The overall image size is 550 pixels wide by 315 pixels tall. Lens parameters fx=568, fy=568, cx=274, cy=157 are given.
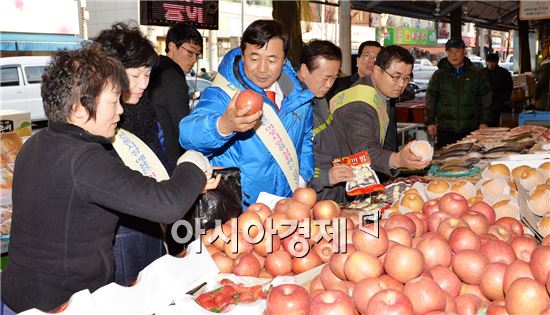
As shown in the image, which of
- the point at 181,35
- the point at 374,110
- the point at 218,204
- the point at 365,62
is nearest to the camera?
the point at 218,204

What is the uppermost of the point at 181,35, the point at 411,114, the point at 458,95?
the point at 181,35

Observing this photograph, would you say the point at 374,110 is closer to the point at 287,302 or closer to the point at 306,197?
the point at 306,197

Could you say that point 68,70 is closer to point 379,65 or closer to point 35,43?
point 379,65

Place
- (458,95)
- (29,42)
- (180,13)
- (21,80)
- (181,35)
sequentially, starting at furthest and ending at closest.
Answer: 1. (21,80)
2. (29,42)
3. (458,95)
4. (180,13)
5. (181,35)

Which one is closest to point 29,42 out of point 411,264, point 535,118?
point 535,118

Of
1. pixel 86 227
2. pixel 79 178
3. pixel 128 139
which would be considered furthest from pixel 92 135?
pixel 128 139

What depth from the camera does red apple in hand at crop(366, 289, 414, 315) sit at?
1367mm

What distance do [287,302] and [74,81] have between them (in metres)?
0.89

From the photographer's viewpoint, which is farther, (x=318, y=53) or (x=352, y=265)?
(x=318, y=53)

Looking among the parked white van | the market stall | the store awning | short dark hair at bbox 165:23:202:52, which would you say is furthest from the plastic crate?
the parked white van

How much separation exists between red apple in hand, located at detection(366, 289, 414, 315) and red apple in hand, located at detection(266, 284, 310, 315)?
17 cm

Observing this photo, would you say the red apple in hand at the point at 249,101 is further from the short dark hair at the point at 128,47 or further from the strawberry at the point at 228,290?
the strawberry at the point at 228,290

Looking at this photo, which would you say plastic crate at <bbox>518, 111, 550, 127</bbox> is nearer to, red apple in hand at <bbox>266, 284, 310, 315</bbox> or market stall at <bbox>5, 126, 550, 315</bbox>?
market stall at <bbox>5, 126, 550, 315</bbox>

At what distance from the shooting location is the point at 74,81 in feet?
5.52
